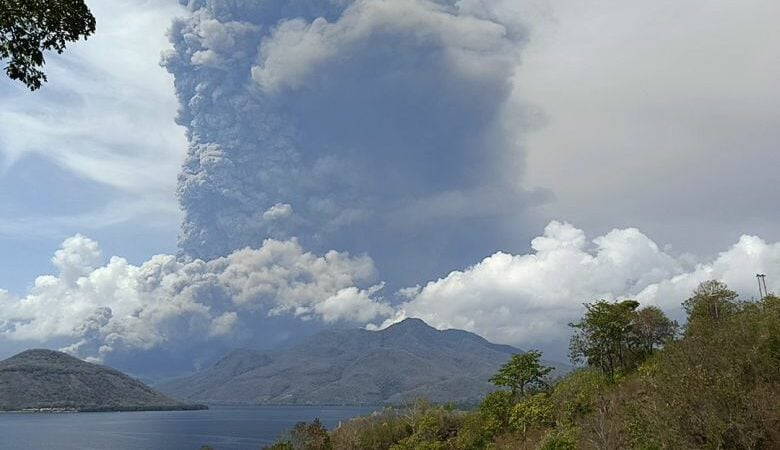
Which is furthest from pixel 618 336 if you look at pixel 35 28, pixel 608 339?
pixel 35 28

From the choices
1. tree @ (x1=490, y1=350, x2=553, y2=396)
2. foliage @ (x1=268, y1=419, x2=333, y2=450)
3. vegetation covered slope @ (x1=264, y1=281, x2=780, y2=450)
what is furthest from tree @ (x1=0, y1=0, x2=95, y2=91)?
tree @ (x1=490, y1=350, x2=553, y2=396)

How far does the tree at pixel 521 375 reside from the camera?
103 m

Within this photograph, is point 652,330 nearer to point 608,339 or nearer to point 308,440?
point 608,339

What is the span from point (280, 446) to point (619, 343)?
186 ft

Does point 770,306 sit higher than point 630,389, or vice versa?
point 770,306

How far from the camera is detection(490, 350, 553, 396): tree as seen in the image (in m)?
103

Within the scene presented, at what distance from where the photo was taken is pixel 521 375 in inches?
4058

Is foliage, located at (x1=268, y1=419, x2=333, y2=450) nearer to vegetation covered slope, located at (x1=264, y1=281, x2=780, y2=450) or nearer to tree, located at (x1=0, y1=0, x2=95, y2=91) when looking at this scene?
vegetation covered slope, located at (x1=264, y1=281, x2=780, y2=450)

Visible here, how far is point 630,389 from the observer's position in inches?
3140

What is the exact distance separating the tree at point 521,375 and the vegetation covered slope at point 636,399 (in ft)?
0.80

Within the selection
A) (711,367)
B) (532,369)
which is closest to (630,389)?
(532,369)

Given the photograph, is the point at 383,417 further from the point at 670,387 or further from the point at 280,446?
the point at 670,387

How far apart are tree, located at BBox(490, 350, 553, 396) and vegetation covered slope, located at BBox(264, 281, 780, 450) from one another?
245 millimetres

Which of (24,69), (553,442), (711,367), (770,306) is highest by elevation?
(24,69)
